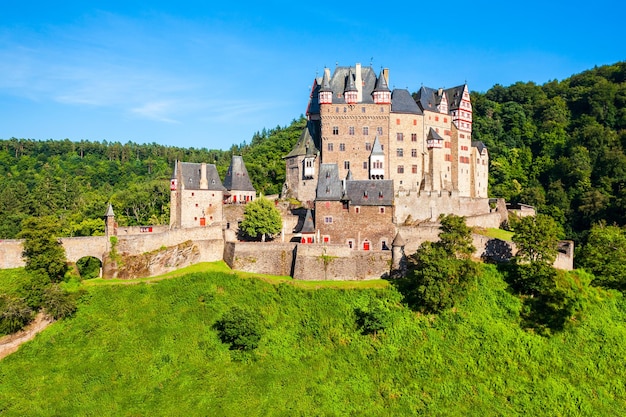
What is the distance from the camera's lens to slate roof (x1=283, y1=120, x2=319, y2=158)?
179ft

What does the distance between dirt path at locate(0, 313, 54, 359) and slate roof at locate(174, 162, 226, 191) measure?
16477mm

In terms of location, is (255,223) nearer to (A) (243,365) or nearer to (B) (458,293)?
(A) (243,365)

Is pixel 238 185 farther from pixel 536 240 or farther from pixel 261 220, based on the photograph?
pixel 536 240

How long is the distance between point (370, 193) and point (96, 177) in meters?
75.7

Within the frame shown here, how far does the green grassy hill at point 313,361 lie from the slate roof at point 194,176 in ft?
42.5

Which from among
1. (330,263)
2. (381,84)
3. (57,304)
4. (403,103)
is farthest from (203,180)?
(403,103)

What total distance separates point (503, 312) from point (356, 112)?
24895 mm

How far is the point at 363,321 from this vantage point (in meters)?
34.8

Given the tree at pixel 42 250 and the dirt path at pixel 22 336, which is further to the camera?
the tree at pixel 42 250

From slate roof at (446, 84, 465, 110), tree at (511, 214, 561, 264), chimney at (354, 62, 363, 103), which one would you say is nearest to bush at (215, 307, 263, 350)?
tree at (511, 214, 561, 264)

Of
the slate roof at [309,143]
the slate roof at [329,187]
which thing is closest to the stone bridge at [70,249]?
the slate roof at [329,187]

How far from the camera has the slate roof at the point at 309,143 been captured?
179 ft

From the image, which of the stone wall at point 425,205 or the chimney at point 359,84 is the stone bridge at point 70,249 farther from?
the chimney at point 359,84

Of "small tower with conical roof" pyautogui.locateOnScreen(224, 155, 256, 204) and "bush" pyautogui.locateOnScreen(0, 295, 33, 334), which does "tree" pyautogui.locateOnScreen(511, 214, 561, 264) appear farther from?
"bush" pyautogui.locateOnScreen(0, 295, 33, 334)
